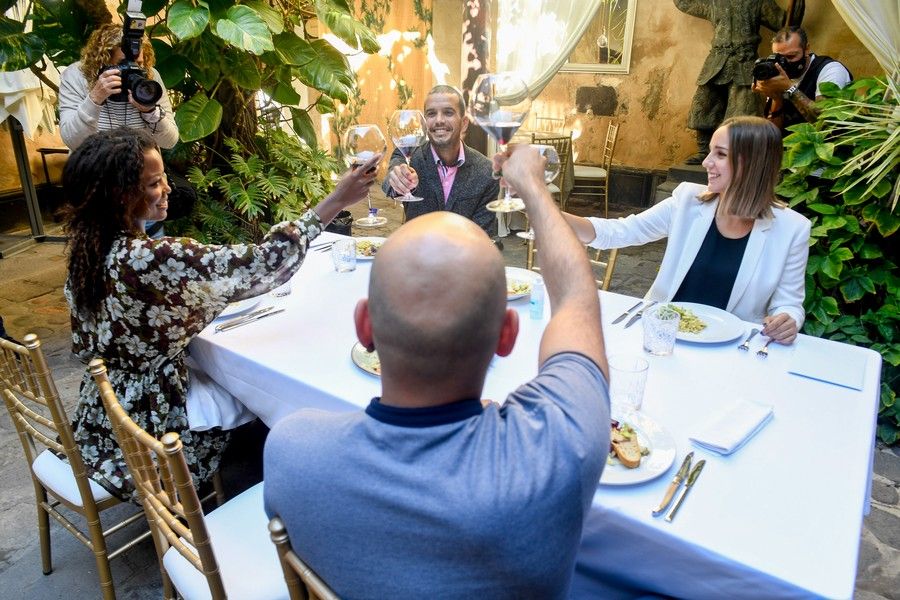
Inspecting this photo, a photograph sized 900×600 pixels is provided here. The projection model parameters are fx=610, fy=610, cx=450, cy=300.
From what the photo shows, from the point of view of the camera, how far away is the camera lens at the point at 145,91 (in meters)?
2.81

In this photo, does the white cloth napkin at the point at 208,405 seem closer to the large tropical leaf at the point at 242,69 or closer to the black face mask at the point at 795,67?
the large tropical leaf at the point at 242,69

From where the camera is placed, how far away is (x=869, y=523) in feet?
7.77

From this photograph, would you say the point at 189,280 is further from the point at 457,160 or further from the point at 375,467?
the point at 457,160

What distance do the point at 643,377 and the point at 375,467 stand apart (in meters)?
0.87

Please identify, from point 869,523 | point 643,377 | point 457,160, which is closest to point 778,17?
point 457,160

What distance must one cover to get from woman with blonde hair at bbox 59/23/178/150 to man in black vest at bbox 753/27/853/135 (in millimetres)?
3569

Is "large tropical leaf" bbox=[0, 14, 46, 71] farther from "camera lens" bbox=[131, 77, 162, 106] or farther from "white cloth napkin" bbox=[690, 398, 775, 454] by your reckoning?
"white cloth napkin" bbox=[690, 398, 775, 454]

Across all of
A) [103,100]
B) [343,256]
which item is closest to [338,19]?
[103,100]

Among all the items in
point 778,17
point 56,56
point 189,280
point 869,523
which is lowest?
point 869,523

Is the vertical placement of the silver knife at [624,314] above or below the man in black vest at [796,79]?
below

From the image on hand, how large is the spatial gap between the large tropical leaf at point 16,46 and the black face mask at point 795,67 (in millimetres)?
4607

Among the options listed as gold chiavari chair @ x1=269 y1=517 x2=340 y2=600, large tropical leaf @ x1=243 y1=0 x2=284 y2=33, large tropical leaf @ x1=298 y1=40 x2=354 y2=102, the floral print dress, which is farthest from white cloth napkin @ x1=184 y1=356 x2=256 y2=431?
large tropical leaf @ x1=298 y1=40 x2=354 y2=102

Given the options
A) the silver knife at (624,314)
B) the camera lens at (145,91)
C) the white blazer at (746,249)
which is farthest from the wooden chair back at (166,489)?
the camera lens at (145,91)

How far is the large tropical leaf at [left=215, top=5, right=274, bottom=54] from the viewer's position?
3.23 metres
